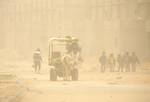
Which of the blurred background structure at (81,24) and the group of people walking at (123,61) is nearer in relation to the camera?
the group of people walking at (123,61)

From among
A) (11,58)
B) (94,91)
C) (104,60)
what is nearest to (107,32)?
(104,60)

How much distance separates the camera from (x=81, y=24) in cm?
6100

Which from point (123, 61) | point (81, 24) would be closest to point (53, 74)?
point (123, 61)

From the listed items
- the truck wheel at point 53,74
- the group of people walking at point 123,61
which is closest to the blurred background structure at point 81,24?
the group of people walking at point 123,61

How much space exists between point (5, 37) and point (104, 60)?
109 feet

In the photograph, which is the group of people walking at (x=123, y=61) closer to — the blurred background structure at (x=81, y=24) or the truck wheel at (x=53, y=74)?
the blurred background structure at (x=81, y=24)

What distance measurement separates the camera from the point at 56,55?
3450 centimetres

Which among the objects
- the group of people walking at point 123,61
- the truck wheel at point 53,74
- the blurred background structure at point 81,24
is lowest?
the truck wheel at point 53,74

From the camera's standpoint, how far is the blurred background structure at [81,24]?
52.3m

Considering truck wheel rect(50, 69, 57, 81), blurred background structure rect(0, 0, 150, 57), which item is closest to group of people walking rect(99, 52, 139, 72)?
blurred background structure rect(0, 0, 150, 57)

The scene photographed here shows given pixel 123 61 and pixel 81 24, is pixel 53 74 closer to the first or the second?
pixel 123 61

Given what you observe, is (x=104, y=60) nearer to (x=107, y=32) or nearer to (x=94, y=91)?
(x=107, y=32)

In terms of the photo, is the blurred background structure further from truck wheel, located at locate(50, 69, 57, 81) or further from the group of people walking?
truck wheel, located at locate(50, 69, 57, 81)

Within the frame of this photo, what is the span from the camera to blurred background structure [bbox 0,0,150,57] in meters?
52.3
